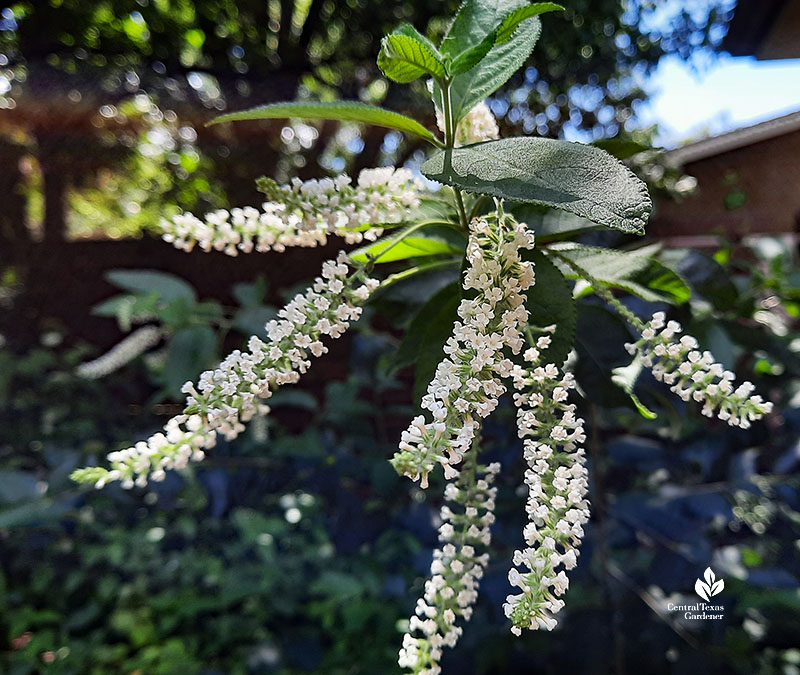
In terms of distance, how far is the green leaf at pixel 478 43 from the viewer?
37cm

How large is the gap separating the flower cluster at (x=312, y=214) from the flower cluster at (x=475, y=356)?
6cm

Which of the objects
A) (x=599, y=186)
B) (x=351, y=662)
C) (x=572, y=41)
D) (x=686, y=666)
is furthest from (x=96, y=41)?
(x=686, y=666)

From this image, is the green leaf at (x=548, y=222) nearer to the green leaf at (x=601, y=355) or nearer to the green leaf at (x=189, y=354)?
the green leaf at (x=601, y=355)

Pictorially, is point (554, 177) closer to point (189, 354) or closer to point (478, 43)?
point (478, 43)

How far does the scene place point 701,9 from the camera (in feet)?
4.47

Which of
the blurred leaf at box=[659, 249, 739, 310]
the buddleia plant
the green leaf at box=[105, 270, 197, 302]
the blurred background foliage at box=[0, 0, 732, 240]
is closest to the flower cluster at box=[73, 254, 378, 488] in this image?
the buddleia plant

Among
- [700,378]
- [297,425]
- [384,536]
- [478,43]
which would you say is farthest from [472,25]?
[297,425]

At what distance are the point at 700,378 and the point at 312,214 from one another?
0.78 ft


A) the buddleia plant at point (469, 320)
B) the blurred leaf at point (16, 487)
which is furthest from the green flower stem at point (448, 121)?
the blurred leaf at point (16, 487)

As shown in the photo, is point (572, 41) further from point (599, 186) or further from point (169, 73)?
point (599, 186)

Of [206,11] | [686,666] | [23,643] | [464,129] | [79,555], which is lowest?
[23,643]

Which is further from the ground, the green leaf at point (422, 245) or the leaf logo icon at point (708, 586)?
the green leaf at point (422, 245)

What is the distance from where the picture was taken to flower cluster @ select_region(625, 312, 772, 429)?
1.03 feet

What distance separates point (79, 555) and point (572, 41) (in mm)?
1686
